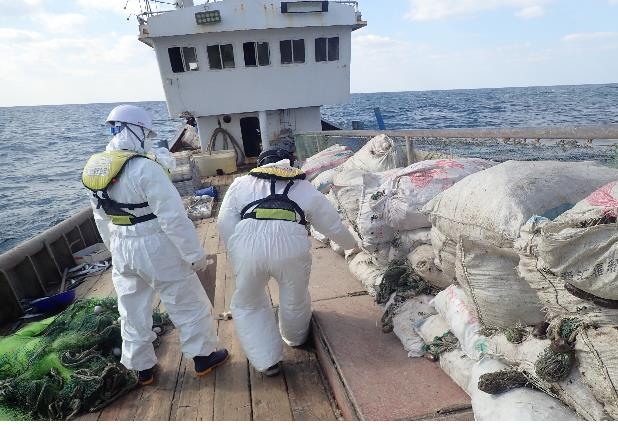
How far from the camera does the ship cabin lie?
9.54 meters

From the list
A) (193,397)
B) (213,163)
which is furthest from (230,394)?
(213,163)

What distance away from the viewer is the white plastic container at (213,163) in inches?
384

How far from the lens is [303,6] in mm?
9648

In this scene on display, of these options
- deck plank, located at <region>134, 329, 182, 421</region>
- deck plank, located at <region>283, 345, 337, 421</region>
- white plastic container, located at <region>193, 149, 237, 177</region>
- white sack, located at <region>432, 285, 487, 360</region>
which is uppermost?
white sack, located at <region>432, 285, 487, 360</region>

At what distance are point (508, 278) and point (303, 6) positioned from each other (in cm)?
958

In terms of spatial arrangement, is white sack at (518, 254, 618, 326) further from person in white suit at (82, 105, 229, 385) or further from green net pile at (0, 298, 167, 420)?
green net pile at (0, 298, 167, 420)

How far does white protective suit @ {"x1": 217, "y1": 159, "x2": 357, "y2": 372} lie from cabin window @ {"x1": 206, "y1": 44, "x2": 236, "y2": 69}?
854 cm

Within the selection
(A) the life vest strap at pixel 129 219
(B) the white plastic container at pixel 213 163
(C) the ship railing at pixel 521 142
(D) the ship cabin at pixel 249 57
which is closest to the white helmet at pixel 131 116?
(A) the life vest strap at pixel 129 219

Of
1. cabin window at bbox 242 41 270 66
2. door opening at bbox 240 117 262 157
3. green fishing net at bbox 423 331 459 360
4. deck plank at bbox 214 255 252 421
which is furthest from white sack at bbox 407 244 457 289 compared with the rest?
door opening at bbox 240 117 262 157

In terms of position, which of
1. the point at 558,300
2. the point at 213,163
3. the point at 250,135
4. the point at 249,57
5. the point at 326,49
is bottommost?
the point at 213,163

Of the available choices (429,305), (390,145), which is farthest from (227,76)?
(429,305)

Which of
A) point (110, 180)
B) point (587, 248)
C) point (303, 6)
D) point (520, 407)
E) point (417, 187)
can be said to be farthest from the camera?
point (303, 6)

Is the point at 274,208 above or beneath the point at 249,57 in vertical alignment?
beneath

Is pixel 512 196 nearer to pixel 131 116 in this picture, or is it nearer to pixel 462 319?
pixel 462 319
